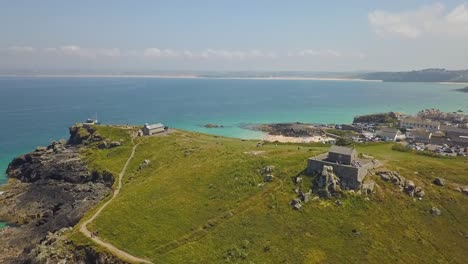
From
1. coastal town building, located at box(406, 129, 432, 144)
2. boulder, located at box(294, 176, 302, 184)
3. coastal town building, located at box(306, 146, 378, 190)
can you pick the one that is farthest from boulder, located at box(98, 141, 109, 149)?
coastal town building, located at box(406, 129, 432, 144)

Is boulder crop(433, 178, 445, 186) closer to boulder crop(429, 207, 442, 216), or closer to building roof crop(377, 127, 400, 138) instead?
boulder crop(429, 207, 442, 216)

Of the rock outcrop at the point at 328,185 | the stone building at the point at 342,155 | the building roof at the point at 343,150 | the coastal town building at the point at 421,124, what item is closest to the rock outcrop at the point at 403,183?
the stone building at the point at 342,155

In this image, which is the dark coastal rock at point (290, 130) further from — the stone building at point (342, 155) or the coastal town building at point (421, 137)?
the stone building at point (342, 155)

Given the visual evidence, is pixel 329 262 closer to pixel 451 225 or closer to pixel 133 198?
pixel 451 225

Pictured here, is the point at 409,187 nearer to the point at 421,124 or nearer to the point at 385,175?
the point at 385,175

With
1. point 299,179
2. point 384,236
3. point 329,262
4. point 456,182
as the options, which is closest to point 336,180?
point 299,179

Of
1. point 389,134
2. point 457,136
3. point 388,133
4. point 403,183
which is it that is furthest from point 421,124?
point 403,183
